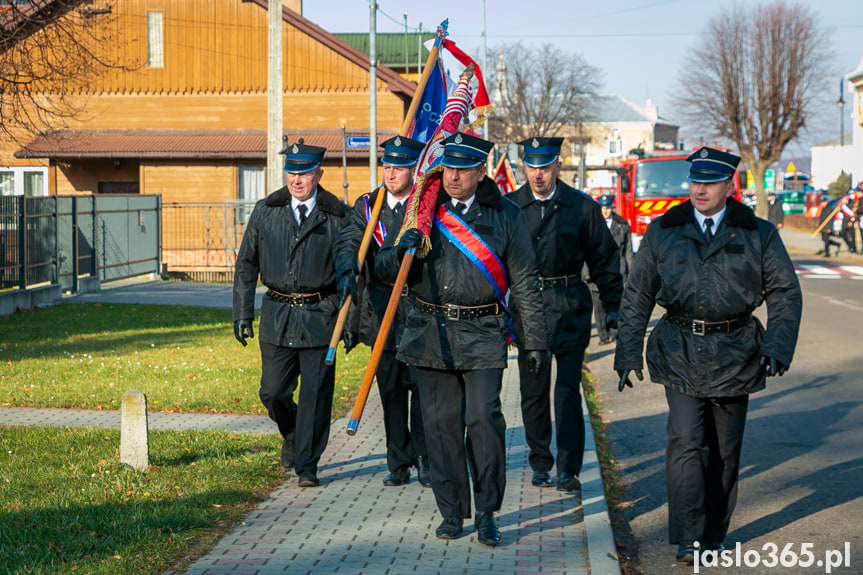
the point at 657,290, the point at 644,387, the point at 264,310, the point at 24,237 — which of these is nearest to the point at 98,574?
the point at 264,310

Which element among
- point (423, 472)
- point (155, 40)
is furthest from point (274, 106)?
point (155, 40)

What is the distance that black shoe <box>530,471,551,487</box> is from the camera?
6.78m

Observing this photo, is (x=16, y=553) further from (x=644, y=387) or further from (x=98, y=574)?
(x=644, y=387)

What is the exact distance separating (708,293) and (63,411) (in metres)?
5.88

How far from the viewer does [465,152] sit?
551cm

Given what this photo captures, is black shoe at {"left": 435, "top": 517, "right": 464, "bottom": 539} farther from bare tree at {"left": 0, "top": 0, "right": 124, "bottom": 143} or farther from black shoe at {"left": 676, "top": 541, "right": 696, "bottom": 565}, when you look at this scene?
bare tree at {"left": 0, "top": 0, "right": 124, "bottom": 143}

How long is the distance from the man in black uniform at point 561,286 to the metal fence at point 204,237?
21520 mm

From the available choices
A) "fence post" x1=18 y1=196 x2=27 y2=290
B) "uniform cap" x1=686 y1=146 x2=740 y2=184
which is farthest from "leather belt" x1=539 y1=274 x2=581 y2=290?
"fence post" x1=18 y1=196 x2=27 y2=290

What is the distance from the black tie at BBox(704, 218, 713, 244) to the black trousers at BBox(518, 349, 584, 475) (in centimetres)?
162

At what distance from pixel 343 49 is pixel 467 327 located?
88.6ft

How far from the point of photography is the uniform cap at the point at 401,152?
6637mm

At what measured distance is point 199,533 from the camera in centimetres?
552

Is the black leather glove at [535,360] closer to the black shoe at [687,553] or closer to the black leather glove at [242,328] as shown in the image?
the black shoe at [687,553]

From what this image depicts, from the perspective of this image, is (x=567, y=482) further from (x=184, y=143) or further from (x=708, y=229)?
(x=184, y=143)
